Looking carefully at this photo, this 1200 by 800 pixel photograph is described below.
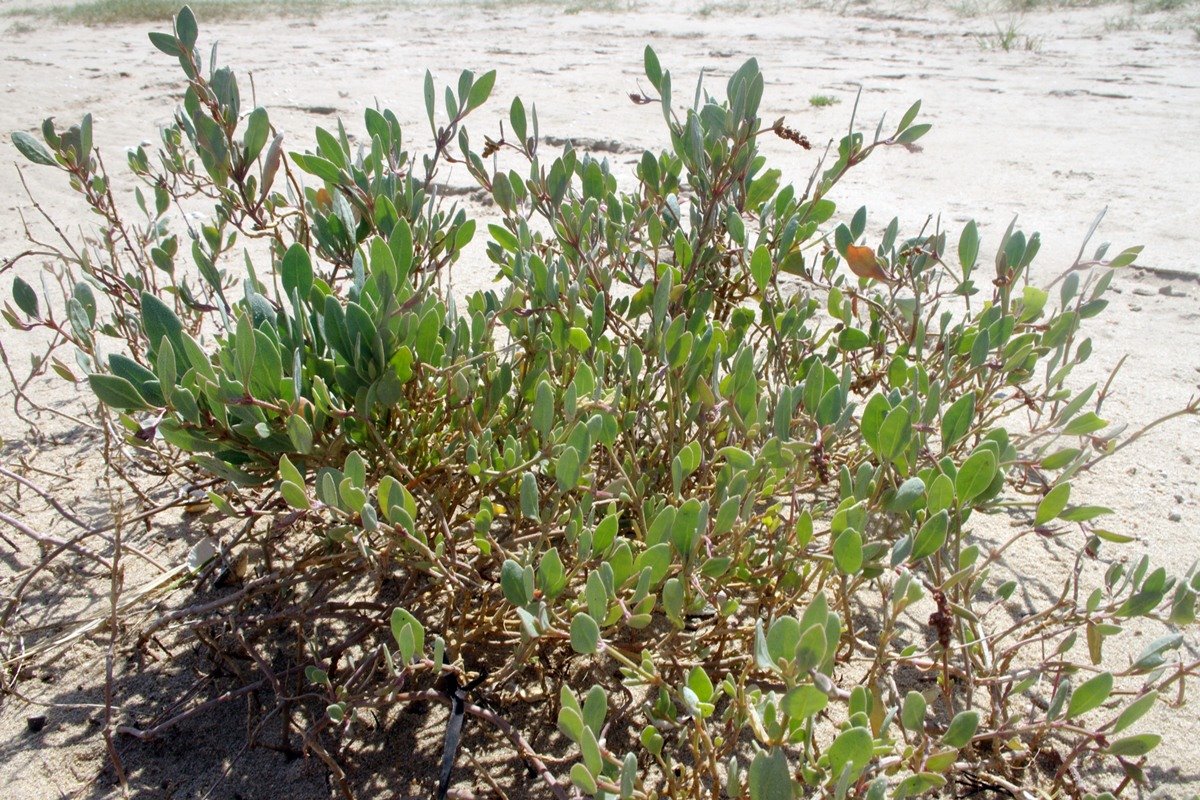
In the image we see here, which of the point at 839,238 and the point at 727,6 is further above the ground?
the point at 727,6

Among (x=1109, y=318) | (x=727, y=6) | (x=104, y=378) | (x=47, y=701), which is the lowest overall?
(x=47, y=701)

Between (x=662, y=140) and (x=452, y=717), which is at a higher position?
(x=662, y=140)

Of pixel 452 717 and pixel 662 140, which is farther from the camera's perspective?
pixel 662 140

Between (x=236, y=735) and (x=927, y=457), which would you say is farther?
(x=236, y=735)

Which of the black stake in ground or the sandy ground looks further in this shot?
the sandy ground

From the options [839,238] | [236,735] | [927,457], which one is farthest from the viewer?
[839,238]

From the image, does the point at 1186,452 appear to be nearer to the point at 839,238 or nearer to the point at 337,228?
the point at 839,238

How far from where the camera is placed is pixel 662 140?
4.83 meters

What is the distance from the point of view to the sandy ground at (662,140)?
1466 mm

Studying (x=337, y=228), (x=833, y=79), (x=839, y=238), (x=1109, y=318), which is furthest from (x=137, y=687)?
(x=833, y=79)

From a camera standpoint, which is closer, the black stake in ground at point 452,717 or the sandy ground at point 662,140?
the black stake in ground at point 452,717

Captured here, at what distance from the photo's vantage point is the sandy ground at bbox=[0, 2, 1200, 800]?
1.47 metres

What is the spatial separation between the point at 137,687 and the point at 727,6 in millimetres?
11841

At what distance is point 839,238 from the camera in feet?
5.54
